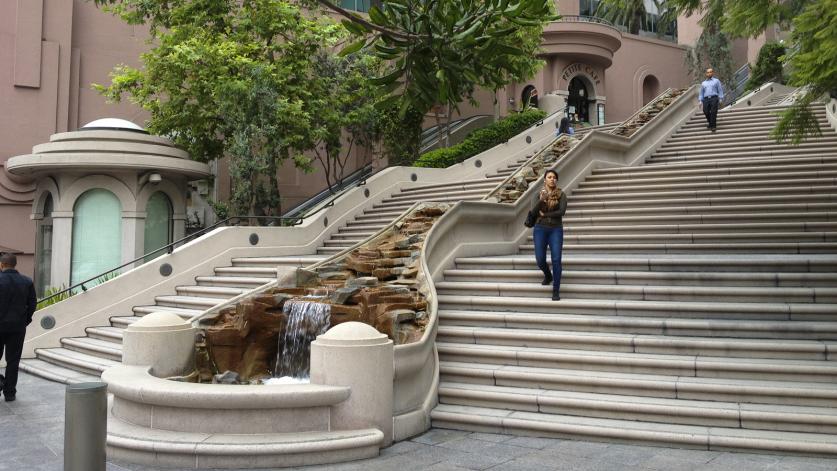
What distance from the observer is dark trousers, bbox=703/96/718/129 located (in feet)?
60.7

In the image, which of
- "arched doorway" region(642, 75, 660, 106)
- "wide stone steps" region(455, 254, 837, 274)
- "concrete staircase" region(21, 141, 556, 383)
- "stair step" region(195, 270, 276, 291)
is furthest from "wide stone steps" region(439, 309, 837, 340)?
"arched doorway" region(642, 75, 660, 106)

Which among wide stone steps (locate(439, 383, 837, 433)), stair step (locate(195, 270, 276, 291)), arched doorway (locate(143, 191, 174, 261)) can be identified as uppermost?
arched doorway (locate(143, 191, 174, 261))

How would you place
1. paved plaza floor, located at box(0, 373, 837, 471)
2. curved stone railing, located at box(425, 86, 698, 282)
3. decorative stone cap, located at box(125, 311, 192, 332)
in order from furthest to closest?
curved stone railing, located at box(425, 86, 698, 282)
decorative stone cap, located at box(125, 311, 192, 332)
paved plaza floor, located at box(0, 373, 837, 471)

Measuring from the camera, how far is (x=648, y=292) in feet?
26.9

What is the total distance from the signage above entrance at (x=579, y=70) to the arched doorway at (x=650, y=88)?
19.3 feet

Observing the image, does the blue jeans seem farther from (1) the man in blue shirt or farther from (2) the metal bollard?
(1) the man in blue shirt

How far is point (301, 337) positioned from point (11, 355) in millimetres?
3584

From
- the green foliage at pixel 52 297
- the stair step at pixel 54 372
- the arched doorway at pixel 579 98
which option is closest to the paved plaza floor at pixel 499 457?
the stair step at pixel 54 372

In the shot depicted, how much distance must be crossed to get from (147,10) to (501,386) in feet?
51.8

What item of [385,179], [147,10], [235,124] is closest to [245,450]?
[235,124]

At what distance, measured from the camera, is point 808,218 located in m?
10.8

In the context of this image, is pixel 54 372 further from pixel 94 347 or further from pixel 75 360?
pixel 94 347

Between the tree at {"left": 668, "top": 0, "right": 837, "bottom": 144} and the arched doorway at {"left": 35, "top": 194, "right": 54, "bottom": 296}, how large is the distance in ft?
48.9

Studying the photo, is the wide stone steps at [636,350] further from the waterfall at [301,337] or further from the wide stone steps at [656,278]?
the waterfall at [301,337]
